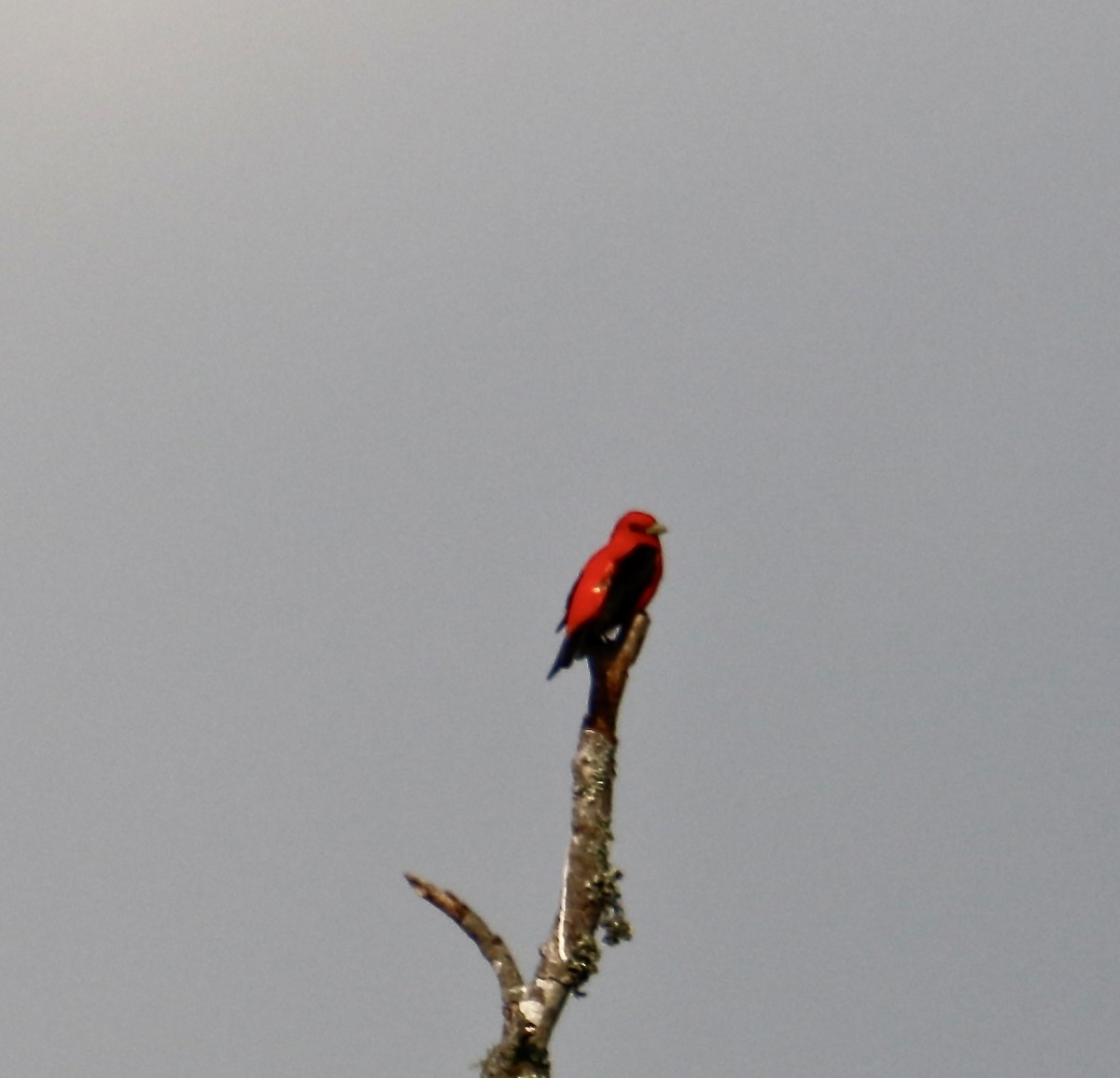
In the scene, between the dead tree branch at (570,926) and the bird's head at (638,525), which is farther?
the bird's head at (638,525)

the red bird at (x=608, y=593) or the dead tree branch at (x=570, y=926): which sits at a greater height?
the red bird at (x=608, y=593)

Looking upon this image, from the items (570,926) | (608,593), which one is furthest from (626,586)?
(570,926)

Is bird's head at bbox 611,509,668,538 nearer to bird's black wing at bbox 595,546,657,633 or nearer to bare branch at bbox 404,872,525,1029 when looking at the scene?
bird's black wing at bbox 595,546,657,633

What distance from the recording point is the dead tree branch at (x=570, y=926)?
1301cm

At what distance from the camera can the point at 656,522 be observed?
17.5m

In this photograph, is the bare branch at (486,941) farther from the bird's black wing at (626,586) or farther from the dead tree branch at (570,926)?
the bird's black wing at (626,586)

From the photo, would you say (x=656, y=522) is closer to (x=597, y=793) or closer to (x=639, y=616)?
(x=639, y=616)

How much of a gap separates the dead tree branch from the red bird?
1.80 meters

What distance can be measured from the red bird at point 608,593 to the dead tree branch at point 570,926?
180 centimetres

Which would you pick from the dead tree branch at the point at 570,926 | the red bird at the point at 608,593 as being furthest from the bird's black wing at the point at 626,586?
the dead tree branch at the point at 570,926

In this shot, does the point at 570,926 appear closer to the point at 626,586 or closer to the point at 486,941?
the point at 486,941

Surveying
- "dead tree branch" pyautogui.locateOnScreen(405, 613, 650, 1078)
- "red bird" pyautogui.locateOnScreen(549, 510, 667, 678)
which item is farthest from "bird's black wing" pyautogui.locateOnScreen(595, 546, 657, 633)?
"dead tree branch" pyautogui.locateOnScreen(405, 613, 650, 1078)

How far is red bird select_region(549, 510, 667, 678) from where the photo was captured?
15.7m

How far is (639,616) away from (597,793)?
2.36m
